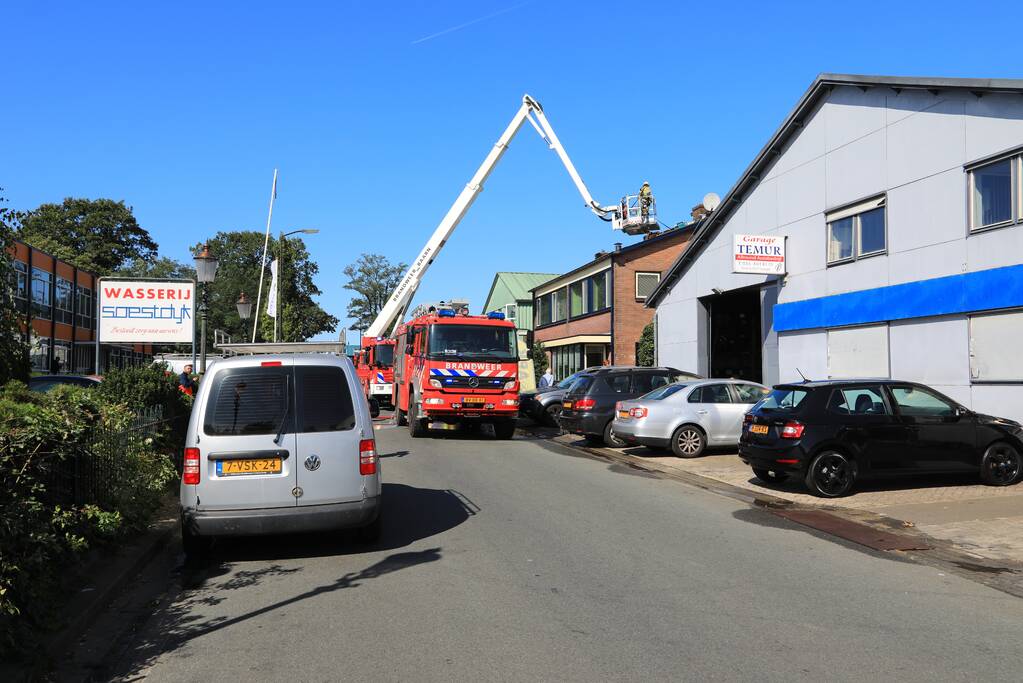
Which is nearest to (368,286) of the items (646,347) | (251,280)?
(251,280)

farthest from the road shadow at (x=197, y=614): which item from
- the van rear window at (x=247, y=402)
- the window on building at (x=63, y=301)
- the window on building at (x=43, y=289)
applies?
the window on building at (x=63, y=301)

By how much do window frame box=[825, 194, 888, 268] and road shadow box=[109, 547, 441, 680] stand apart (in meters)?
12.9

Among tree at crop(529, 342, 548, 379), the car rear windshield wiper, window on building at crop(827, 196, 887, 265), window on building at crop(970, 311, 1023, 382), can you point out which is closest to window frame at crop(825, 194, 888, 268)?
window on building at crop(827, 196, 887, 265)

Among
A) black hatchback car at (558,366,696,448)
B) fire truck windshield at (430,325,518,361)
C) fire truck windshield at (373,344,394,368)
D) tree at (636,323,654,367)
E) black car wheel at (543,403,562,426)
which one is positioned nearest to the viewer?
black hatchback car at (558,366,696,448)

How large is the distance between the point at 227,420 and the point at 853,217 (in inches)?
579

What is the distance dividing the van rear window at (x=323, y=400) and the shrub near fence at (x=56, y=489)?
1.82 metres

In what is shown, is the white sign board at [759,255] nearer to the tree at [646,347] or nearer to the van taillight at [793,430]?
the van taillight at [793,430]

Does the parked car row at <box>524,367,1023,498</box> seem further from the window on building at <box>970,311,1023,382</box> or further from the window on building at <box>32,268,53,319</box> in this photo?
the window on building at <box>32,268,53,319</box>

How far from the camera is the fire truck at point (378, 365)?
29109mm

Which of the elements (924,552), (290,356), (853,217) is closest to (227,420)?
(290,356)

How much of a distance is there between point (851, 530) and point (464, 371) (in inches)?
431

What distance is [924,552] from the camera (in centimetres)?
784

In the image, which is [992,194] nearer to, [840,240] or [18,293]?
[840,240]

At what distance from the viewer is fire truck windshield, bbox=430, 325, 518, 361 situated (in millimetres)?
18750
